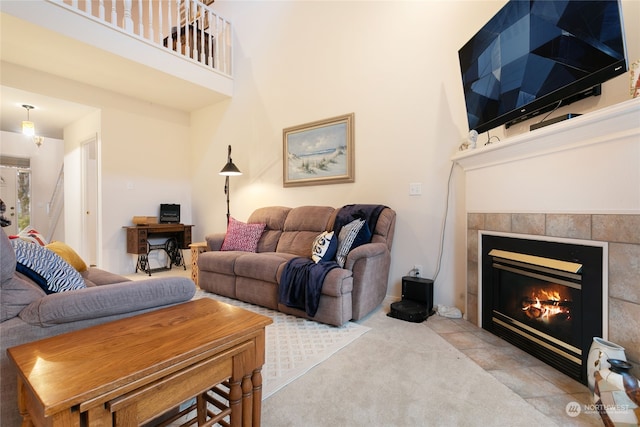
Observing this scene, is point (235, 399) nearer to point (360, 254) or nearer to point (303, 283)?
point (303, 283)

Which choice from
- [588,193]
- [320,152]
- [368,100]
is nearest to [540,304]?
[588,193]

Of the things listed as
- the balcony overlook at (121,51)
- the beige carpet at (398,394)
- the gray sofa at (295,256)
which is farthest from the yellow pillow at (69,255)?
the balcony overlook at (121,51)

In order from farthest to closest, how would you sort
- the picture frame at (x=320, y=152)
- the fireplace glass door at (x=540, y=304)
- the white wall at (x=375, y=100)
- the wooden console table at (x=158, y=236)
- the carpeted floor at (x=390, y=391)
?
the wooden console table at (x=158, y=236) → the picture frame at (x=320, y=152) → the white wall at (x=375, y=100) → the fireplace glass door at (x=540, y=304) → the carpeted floor at (x=390, y=391)

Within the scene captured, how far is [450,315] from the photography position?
2.49 meters

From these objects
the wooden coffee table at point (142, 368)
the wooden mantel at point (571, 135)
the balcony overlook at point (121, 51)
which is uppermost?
the balcony overlook at point (121, 51)

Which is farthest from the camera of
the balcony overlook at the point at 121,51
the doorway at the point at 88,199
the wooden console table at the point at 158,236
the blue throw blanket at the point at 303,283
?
the doorway at the point at 88,199

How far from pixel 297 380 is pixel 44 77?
4.72 metres

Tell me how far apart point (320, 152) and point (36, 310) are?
9.60ft

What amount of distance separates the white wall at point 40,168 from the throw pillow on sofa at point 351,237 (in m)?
6.51

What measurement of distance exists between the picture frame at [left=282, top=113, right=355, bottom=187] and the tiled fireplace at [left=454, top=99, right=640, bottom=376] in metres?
1.46

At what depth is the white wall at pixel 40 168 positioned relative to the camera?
6129mm

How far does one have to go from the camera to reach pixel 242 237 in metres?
3.37

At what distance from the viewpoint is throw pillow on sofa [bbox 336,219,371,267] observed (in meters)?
2.52

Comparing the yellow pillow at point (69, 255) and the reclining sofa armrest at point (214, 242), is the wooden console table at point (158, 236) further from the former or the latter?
the yellow pillow at point (69, 255)
